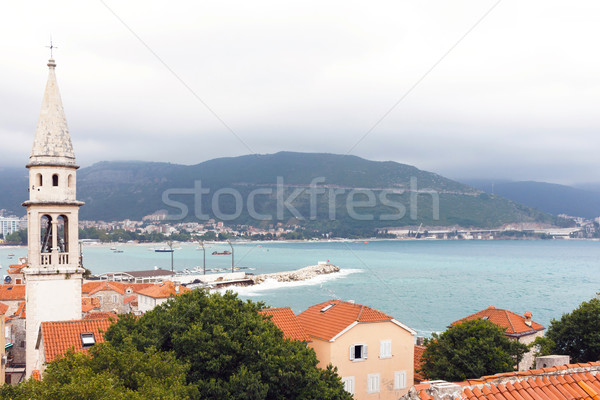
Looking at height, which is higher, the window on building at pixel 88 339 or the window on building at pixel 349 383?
the window on building at pixel 88 339

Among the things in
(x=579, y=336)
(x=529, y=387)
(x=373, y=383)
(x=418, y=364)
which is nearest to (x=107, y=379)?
(x=529, y=387)

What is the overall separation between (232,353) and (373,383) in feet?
27.2

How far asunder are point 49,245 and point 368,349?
11.9 m

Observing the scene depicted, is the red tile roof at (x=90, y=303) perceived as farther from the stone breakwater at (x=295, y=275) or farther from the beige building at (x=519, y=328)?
the stone breakwater at (x=295, y=275)

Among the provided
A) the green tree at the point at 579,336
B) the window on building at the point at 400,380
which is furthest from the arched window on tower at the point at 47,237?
the green tree at the point at 579,336

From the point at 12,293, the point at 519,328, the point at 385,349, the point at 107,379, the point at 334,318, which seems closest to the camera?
the point at 107,379

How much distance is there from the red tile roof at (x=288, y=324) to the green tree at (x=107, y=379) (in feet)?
23.4

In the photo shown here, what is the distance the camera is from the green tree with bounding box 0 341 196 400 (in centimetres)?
747

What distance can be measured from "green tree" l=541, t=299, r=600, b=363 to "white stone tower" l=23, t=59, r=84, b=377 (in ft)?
61.5

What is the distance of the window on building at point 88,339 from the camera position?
44.8 feet

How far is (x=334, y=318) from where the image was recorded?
1909cm

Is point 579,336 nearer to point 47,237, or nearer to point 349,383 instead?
point 349,383

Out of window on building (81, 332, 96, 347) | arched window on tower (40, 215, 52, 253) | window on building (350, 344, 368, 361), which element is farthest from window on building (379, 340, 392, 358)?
arched window on tower (40, 215, 52, 253)

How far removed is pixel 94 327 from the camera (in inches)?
567
